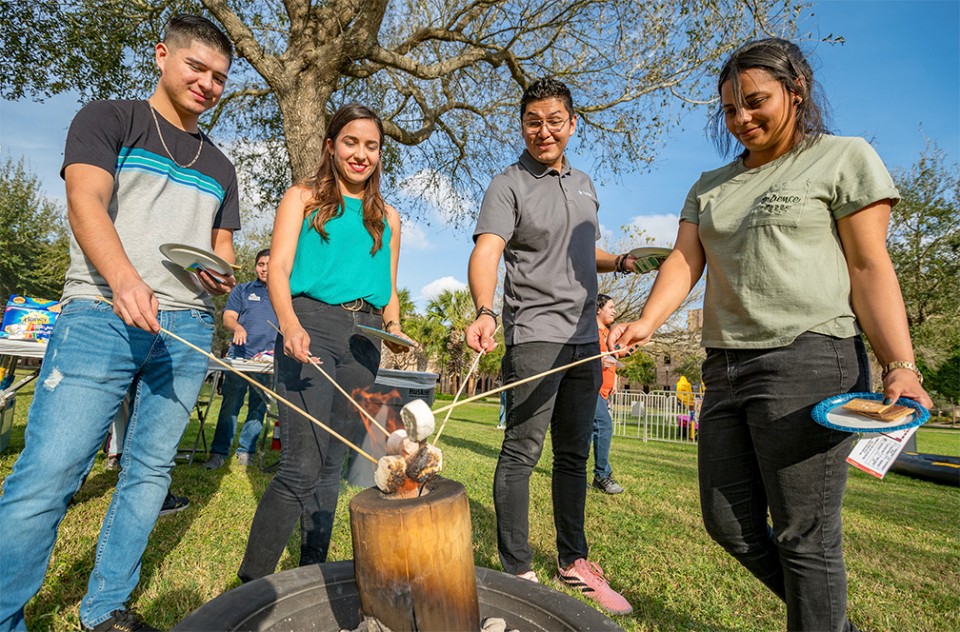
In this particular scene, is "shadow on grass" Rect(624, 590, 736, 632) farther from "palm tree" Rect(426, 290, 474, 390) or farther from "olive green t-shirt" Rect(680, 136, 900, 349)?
"palm tree" Rect(426, 290, 474, 390)

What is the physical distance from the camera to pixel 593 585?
2.67 m

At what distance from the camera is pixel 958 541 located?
4336mm

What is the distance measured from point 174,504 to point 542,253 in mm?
3079

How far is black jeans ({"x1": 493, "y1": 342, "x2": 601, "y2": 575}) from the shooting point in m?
2.57

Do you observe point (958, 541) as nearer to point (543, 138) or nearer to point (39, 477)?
point (543, 138)

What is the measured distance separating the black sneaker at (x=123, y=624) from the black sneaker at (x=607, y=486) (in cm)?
431

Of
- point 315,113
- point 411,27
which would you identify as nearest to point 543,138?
point 315,113

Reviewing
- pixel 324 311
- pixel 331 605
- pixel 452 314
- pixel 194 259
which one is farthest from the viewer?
pixel 452 314

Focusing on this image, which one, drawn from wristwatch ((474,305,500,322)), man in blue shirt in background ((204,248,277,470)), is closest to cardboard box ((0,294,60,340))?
man in blue shirt in background ((204,248,277,470))

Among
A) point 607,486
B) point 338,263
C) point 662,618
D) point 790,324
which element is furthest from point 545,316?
point 607,486

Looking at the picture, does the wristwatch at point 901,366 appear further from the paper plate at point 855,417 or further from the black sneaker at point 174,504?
the black sneaker at point 174,504

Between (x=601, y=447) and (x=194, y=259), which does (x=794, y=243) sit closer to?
(x=194, y=259)

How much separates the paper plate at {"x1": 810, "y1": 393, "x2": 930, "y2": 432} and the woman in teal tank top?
5.42 feet

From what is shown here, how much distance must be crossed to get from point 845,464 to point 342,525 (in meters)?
3.01
